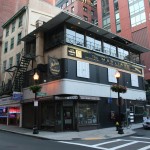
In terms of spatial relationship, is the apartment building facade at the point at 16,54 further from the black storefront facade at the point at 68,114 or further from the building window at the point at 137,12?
the building window at the point at 137,12

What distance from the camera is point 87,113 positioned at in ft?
71.8

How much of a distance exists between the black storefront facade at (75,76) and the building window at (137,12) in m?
21.2

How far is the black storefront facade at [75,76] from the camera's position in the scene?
68.1 ft

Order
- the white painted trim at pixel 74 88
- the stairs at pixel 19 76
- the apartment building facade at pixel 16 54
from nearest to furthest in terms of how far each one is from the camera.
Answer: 1. the white painted trim at pixel 74 88
2. the stairs at pixel 19 76
3. the apartment building facade at pixel 16 54

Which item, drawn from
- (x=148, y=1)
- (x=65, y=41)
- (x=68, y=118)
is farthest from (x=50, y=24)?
(x=148, y=1)

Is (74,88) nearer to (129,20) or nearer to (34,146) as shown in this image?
(34,146)

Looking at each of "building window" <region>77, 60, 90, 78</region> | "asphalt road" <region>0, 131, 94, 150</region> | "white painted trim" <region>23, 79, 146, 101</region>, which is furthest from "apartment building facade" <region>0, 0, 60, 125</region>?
"asphalt road" <region>0, 131, 94, 150</region>

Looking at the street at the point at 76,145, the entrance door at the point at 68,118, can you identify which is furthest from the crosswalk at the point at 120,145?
the entrance door at the point at 68,118

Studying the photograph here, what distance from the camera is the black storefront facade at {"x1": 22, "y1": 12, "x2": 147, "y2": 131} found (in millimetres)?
20766

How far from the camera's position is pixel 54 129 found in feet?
66.5

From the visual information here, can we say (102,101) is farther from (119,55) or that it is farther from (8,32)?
(8,32)

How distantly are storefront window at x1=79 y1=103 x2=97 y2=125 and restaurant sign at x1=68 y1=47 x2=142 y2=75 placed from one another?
16.0 feet

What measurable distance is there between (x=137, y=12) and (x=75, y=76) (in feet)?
105

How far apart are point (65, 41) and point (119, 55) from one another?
30.6ft
